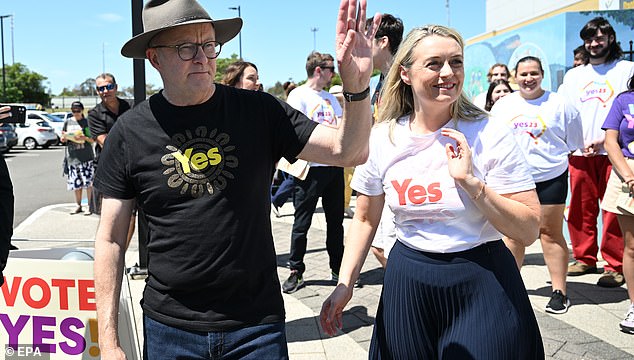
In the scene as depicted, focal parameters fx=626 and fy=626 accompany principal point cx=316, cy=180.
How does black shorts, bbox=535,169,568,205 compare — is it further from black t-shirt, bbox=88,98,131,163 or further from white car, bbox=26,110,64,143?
white car, bbox=26,110,64,143

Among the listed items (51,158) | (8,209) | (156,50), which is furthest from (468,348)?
(51,158)

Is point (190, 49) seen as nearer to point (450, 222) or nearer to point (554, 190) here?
point (450, 222)

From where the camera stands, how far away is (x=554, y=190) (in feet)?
15.9

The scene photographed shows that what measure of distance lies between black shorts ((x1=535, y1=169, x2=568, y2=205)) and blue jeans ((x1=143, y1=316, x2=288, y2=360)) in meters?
3.34

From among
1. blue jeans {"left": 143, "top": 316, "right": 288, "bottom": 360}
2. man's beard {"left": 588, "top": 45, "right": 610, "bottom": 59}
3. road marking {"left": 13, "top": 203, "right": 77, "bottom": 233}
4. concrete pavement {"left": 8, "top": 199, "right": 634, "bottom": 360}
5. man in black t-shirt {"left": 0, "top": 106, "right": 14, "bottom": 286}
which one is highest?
man's beard {"left": 588, "top": 45, "right": 610, "bottom": 59}

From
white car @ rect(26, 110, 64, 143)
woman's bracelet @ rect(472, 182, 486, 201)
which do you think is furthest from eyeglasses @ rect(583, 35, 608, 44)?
white car @ rect(26, 110, 64, 143)

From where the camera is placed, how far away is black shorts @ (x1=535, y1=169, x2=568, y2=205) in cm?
485

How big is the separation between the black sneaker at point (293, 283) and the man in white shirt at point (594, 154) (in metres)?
2.60

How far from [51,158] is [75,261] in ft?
77.3

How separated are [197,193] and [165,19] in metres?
0.60

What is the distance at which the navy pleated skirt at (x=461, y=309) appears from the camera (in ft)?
7.12

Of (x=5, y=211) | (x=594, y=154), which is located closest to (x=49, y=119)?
(x=594, y=154)

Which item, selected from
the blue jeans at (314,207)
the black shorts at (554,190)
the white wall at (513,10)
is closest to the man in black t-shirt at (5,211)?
the blue jeans at (314,207)

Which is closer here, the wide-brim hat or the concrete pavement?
the wide-brim hat
